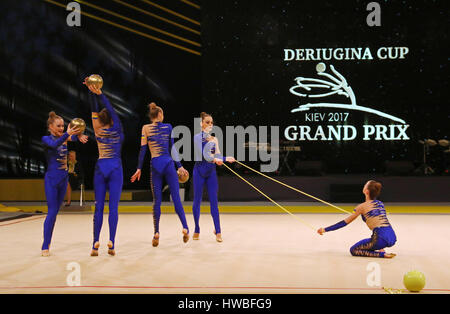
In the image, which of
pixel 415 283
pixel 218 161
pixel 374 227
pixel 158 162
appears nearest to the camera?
pixel 415 283

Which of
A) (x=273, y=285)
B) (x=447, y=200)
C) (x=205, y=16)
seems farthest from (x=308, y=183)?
(x=273, y=285)

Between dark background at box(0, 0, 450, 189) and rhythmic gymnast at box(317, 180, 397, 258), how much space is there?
7350 millimetres

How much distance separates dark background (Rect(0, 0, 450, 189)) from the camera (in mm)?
12828

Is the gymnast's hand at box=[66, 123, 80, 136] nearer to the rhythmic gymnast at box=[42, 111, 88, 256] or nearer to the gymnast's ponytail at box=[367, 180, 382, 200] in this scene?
the rhythmic gymnast at box=[42, 111, 88, 256]

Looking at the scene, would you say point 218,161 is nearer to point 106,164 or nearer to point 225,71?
point 106,164

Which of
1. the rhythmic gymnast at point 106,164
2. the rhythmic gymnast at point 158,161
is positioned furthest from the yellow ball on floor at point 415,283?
the rhythmic gymnast at point 106,164

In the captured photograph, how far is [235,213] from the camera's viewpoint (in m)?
10.4

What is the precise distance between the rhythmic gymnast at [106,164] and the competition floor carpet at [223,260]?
0.36m

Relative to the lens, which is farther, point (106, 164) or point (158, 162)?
point (158, 162)

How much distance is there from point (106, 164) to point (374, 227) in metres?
2.72

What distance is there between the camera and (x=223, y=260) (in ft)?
17.7

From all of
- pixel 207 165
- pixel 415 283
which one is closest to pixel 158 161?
pixel 207 165

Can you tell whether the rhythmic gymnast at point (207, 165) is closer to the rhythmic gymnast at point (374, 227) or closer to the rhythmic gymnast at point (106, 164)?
the rhythmic gymnast at point (106, 164)

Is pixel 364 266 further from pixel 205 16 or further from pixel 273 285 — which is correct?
pixel 205 16
